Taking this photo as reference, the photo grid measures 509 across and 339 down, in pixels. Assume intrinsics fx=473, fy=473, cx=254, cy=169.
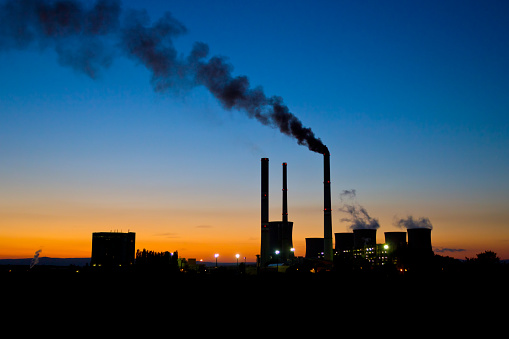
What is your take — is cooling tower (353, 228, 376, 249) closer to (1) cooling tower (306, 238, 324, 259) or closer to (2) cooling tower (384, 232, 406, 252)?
(2) cooling tower (384, 232, 406, 252)

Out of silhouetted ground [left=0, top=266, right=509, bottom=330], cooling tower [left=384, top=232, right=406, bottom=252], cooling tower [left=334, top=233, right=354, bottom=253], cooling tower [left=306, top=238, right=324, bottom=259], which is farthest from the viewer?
cooling tower [left=306, top=238, right=324, bottom=259]

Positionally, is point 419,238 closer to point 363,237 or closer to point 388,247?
point 388,247

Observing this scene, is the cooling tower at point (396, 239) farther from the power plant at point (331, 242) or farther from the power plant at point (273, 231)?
the power plant at point (273, 231)

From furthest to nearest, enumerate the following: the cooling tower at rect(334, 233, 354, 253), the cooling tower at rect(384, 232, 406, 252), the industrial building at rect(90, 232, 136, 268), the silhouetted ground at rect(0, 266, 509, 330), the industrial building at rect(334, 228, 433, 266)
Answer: the industrial building at rect(90, 232, 136, 268) < the cooling tower at rect(334, 233, 354, 253) < the cooling tower at rect(384, 232, 406, 252) < the industrial building at rect(334, 228, 433, 266) < the silhouetted ground at rect(0, 266, 509, 330)

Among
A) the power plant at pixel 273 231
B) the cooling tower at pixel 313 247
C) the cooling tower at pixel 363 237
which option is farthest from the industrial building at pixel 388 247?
the cooling tower at pixel 313 247

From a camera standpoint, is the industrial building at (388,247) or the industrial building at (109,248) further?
the industrial building at (109,248)

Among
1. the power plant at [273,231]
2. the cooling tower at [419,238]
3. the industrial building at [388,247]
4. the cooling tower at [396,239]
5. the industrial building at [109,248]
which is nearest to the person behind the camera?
the cooling tower at [419,238]

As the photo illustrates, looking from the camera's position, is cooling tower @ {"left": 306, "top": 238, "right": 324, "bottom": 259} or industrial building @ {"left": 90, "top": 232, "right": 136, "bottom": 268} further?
industrial building @ {"left": 90, "top": 232, "right": 136, "bottom": 268}

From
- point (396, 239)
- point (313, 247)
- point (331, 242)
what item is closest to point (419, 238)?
point (396, 239)

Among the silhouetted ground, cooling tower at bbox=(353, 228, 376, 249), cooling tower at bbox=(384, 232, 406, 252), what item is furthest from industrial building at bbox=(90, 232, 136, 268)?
the silhouetted ground

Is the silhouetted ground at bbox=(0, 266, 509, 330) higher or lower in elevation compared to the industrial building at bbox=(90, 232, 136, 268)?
lower

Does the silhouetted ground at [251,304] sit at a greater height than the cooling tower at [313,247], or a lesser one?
lesser

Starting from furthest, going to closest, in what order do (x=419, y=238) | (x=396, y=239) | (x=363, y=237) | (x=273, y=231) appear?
(x=273, y=231), (x=363, y=237), (x=396, y=239), (x=419, y=238)

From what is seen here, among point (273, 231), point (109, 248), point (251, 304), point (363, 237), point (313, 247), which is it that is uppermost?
point (273, 231)
